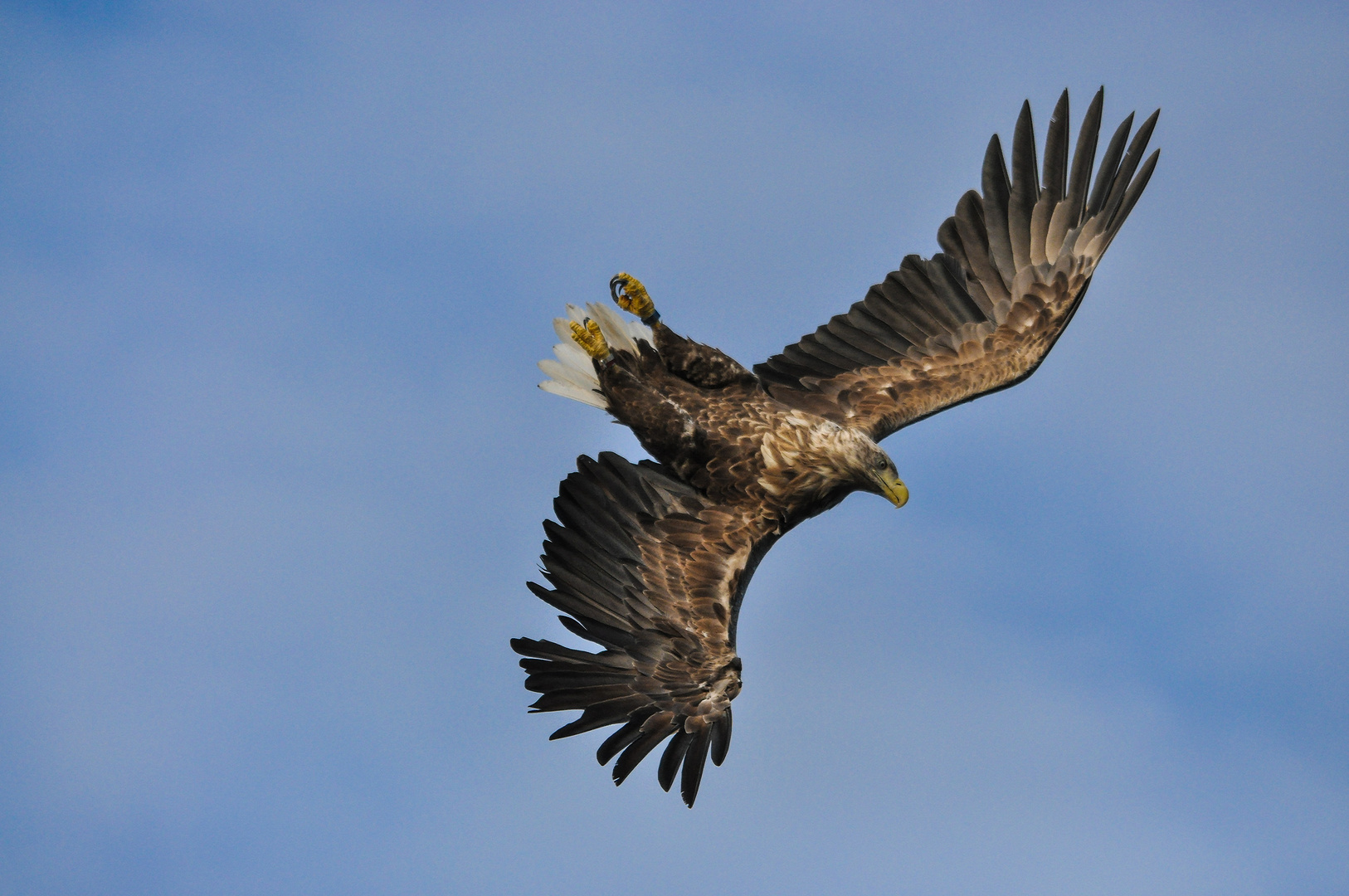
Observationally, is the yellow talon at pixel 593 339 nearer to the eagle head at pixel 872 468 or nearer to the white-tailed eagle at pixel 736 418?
the white-tailed eagle at pixel 736 418

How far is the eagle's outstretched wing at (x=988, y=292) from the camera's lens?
44.1ft

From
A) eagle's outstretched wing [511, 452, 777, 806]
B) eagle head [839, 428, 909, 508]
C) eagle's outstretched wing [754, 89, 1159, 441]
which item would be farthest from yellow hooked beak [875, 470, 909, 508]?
eagle's outstretched wing [754, 89, 1159, 441]

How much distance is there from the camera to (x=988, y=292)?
13820 mm

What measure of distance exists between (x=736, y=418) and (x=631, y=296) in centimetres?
137

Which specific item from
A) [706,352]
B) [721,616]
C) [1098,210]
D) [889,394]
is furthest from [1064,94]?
[721,616]

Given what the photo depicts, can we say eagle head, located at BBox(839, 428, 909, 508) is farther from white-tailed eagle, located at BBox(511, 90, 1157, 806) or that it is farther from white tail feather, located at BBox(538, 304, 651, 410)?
white tail feather, located at BBox(538, 304, 651, 410)

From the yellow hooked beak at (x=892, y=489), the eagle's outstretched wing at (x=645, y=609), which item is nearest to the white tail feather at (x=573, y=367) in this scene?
the eagle's outstretched wing at (x=645, y=609)

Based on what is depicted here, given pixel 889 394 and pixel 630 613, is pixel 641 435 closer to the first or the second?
pixel 630 613

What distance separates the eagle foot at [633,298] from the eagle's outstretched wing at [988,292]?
134 cm

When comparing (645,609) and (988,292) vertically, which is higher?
(988,292)

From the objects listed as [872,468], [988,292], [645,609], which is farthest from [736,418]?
[988,292]

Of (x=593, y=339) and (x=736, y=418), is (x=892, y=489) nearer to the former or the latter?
(x=736, y=418)

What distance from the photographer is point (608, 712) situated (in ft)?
35.4

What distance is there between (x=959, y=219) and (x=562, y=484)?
4611mm
